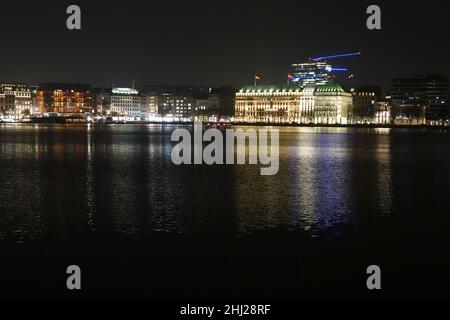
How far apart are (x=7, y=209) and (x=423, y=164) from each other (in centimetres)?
2240

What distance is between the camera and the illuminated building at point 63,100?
168m

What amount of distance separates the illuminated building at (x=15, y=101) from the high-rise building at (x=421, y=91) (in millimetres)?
101136

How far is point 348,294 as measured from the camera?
9.87 m

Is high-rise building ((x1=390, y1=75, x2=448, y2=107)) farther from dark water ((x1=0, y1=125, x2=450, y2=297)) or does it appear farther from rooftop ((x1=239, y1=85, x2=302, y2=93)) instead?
dark water ((x1=0, y1=125, x2=450, y2=297))

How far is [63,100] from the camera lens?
167750 millimetres

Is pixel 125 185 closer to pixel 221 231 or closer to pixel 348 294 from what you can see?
pixel 221 231

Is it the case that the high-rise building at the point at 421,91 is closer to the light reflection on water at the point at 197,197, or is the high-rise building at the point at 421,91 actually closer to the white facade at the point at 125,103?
the white facade at the point at 125,103

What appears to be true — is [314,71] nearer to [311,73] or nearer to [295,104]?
[311,73]

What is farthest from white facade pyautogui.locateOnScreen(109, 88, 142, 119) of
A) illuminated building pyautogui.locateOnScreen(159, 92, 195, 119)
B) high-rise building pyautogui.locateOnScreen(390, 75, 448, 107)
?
high-rise building pyautogui.locateOnScreen(390, 75, 448, 107)

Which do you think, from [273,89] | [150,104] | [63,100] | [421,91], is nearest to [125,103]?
[150,104]

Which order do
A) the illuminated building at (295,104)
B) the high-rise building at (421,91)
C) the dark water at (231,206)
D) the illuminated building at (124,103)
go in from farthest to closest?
the illuminated building at (124,103)
the high-rise building at (421,91)
the illuminated building at (295,104)
the dark water at (231,206)

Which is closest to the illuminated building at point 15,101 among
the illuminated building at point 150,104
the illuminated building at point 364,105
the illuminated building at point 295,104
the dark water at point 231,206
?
the illuminated building at point 150,104
